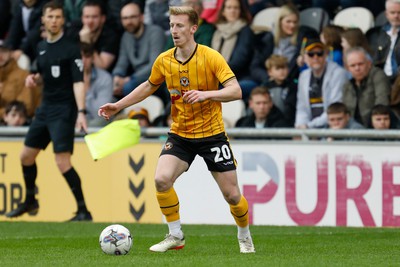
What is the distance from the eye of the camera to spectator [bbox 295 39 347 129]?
15188mm

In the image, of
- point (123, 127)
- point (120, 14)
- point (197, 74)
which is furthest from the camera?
point (120, 14)

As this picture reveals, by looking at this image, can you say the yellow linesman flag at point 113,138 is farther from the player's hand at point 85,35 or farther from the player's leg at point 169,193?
the player's hand at point 85,35

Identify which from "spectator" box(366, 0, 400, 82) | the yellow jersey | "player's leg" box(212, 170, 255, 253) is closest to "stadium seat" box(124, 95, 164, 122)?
"spectator" box(366, 0, 400, 82)

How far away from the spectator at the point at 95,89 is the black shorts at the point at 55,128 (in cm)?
253

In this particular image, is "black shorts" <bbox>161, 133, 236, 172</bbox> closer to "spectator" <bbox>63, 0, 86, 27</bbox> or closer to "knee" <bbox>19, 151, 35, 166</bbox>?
"knee" <bbox>19, 151, 35, 166</bbox>

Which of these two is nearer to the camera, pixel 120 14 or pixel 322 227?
pixel 322 227

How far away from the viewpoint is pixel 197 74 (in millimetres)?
9844

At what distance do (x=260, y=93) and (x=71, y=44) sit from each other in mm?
2725

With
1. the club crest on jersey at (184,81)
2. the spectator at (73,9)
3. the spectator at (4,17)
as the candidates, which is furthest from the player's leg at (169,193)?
the spectator at (4,17)

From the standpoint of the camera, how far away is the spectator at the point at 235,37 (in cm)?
1644

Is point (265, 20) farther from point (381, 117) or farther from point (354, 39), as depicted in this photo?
point (381, 117)

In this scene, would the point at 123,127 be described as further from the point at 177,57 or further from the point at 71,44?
the point at 71,44

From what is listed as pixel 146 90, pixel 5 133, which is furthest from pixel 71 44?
pixel 146 90

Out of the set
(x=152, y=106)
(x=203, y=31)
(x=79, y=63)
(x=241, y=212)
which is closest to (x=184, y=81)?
(x=241, y=212)
